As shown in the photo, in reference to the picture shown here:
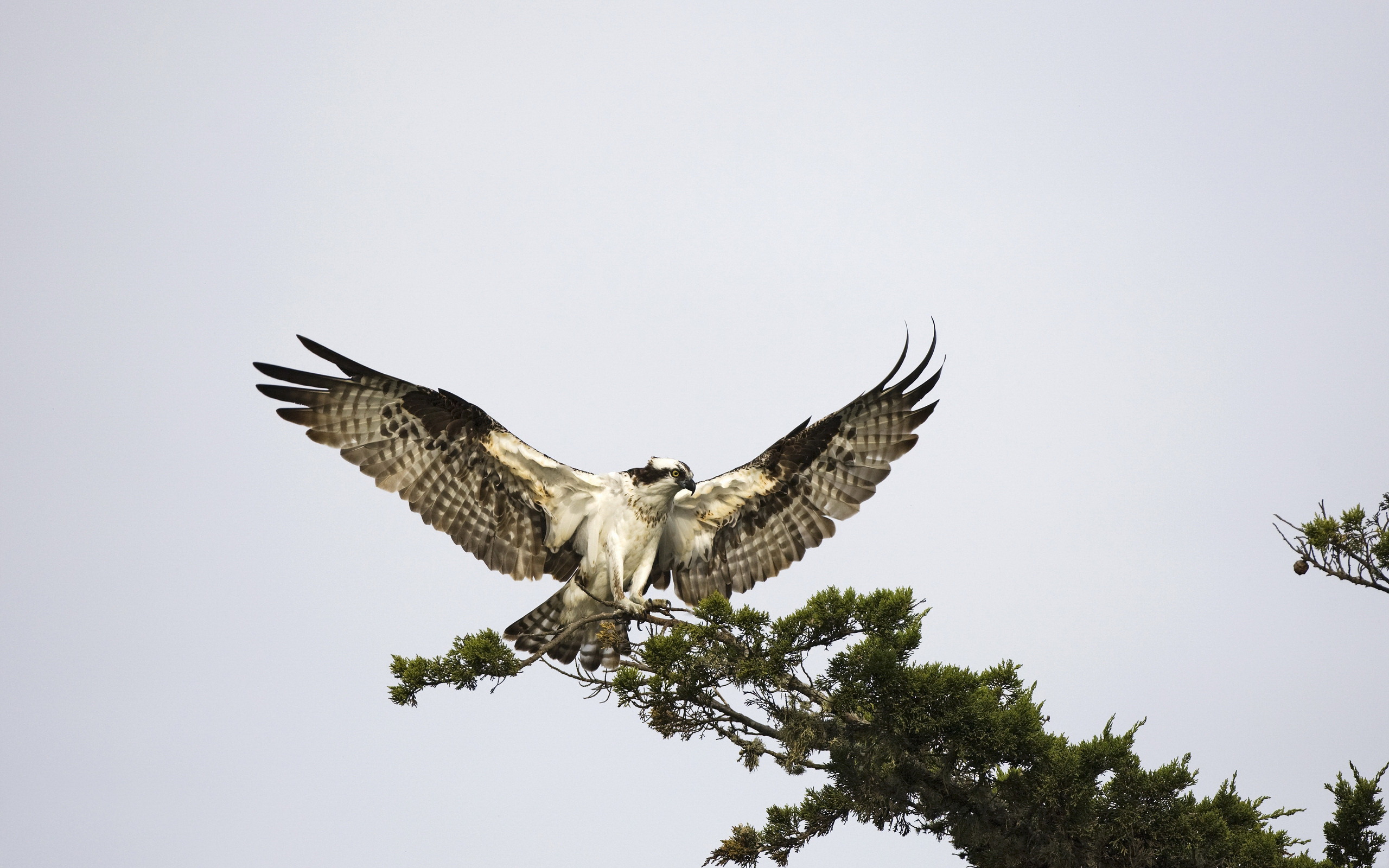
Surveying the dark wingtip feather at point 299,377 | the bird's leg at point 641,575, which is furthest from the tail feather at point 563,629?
the dark wingtip feather at point 299,377

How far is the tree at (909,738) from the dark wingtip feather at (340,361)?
272 centimetres

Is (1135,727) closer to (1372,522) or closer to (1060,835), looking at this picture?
(1060,835)

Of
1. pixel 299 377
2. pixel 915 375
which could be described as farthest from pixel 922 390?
pixel 299 377

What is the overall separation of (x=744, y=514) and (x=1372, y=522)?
4823mm

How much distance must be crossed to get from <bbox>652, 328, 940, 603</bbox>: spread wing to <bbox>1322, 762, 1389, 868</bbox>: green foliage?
4167mm

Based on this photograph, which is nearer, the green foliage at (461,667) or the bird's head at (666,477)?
the green foliage at (461,667)

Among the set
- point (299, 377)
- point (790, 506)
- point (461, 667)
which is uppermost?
point (790, 506)

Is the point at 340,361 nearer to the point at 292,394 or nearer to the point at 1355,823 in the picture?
the point at 292,394

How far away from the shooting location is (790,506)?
378 inches

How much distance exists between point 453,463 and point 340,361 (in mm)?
1274

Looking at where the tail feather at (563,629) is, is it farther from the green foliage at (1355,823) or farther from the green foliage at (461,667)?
the green foliage at (1355,823)

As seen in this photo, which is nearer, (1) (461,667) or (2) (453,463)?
(1) (461,667)

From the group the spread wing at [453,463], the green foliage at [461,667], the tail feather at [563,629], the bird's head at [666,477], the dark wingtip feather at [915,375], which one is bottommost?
the green foliage at [461,667]

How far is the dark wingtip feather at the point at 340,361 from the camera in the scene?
8164 millimetres
